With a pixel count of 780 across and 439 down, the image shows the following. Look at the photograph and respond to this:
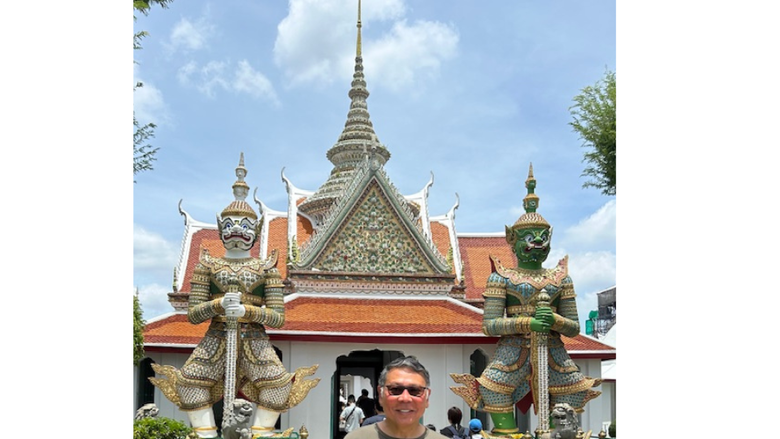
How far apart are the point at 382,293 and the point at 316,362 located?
189 centimetres

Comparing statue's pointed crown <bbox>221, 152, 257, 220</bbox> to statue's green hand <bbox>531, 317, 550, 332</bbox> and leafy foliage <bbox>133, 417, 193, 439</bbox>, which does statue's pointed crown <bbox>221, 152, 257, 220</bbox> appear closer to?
leafy foliage <bbox>133, 417, 193, 439</bbox>

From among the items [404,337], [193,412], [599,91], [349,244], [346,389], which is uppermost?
[599,91]

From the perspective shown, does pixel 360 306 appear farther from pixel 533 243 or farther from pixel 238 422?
pixel 238 422

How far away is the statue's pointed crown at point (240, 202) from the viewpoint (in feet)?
29.4

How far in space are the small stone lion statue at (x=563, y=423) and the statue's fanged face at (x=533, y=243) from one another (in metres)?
2.15

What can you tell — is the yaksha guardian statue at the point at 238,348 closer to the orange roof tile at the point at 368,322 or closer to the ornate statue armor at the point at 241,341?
the ornate statue armor at the point at 241,341

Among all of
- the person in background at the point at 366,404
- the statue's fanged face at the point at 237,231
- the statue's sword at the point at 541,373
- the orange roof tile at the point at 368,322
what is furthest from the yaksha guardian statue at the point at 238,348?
the statue's sword at the point at 541,373

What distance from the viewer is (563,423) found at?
783 cm

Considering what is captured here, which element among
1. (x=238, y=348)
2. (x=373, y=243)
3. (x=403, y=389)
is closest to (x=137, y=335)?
(x=238, y=348)

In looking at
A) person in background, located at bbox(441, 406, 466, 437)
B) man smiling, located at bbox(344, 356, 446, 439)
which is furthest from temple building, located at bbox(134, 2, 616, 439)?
man smiling, located at bbox(344, 356, 446, 439)

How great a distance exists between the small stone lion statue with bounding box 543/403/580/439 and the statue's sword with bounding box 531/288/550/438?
318 mm
